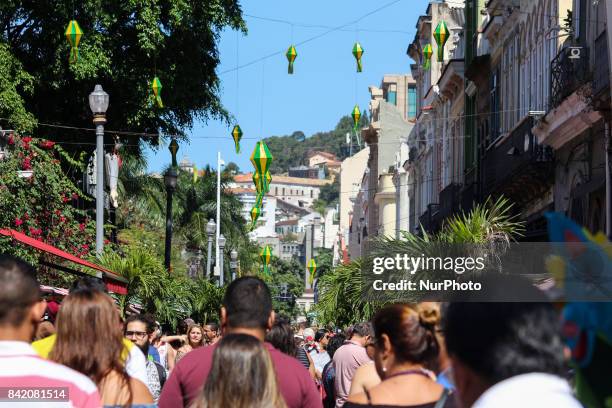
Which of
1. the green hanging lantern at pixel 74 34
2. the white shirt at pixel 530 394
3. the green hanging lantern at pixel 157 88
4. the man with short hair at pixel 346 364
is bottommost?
the man with short hair at pixel 346 364

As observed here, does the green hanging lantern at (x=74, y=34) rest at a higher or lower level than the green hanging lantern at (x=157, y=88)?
higher

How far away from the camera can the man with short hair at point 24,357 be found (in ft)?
14.5

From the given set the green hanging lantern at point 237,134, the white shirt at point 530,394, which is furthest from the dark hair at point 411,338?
the green hanging lantern at point 237,134

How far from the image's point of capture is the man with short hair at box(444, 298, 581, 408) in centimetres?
335

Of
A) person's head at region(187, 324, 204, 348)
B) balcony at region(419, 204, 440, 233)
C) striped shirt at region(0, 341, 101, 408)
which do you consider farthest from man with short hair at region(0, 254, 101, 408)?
balcony at region(419, 204, 440, 233)

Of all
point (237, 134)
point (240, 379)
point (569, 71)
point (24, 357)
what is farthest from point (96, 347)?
point (237, 134)

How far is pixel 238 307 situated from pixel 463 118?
37646 mm

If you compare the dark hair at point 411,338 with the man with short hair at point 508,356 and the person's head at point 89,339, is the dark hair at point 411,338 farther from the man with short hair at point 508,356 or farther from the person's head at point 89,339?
the man with short hair at point 508,356

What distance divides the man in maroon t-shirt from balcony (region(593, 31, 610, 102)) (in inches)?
533

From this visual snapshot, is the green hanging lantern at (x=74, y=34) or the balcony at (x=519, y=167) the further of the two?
the balcony at (x=519, y=167)

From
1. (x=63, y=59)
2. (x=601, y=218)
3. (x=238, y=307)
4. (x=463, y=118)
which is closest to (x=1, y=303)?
(x=238, y=307)

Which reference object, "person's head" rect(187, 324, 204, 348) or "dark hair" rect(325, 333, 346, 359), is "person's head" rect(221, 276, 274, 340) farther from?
"dark hair" rect(325, 333, 346, 359)

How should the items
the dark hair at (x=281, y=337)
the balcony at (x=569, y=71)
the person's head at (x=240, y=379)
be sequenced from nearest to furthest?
the person's head at (x=240, y=379)
the dark hair at (x=281, y=337)
the balcony at (x=569, y=71)

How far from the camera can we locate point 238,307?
6262 mm
